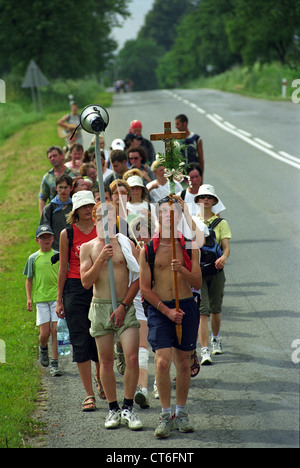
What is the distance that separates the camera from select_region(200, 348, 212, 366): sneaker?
27.9 feet

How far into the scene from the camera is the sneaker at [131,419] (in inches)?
269

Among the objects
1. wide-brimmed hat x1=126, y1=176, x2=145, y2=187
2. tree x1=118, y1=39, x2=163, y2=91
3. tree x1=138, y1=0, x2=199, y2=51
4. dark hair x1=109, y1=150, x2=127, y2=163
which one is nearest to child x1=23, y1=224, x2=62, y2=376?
wide-brimmed hat x1=126, y1=176, x2=145, y2=187

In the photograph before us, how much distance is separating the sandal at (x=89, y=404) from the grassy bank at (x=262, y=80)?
109 ft

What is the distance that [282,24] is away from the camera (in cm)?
5244

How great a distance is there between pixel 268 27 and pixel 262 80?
6.89 meters

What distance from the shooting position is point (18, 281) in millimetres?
12961

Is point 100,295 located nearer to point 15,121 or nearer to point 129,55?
point 15,121

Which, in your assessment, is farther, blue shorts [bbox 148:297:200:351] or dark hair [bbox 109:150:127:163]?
dark hair [bbox 109:150:127:163]

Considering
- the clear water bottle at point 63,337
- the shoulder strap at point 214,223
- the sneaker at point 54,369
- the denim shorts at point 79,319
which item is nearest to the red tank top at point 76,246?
the denim shorts at point 79,319

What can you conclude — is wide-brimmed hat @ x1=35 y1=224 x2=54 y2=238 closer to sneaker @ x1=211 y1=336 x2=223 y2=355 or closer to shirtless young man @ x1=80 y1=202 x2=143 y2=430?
shirtless young man @ x1=80 y1=202 x2=143 y2=430

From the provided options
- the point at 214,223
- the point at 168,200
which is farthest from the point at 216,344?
the point at 168,200

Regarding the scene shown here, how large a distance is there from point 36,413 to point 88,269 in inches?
57.5

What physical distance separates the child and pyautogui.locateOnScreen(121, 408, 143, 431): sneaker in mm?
2161

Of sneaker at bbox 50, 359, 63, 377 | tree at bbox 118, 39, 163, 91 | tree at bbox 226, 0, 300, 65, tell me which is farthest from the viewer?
tree at bbox 118, 39, 163, 91
